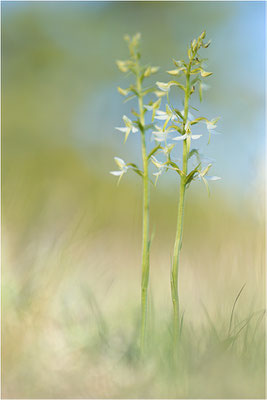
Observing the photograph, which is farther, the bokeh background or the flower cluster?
the flower cluster

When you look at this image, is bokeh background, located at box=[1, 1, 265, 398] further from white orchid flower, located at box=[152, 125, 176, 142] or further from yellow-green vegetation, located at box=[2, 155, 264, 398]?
white orchid flower, located at box=[152, 125, 176, 142]

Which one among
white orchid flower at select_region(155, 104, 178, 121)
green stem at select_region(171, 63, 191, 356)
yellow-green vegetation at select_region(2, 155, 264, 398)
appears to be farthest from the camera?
white orchid flower at select_region(155, 104, 178, 121)

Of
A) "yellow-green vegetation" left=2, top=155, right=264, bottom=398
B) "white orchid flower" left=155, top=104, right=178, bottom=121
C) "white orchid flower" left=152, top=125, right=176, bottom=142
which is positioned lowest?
"yellow-green vegetation" left=2, top=155, right=264, bottom=398

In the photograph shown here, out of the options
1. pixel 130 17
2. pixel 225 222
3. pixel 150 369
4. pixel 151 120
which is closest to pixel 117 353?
pixel 150 369

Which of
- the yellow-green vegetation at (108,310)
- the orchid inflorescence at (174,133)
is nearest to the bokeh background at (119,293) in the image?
the yellow-green vegetation at (108,310)

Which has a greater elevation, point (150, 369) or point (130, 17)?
point (130, 17)

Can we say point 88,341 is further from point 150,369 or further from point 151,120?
point 151,120

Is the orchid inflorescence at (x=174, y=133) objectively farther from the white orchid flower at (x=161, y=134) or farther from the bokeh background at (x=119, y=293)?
the bokeh background at (x=119, y=293)

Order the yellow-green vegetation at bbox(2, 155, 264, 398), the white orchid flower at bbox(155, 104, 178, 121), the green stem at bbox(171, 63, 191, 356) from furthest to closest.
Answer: the white orchid flower at bbox(155, 104, 178, 121)
the green stem at bbox(171, 63, 191, 356)
the yellow-green vegetation at bbox(2, 155, 264, 398)

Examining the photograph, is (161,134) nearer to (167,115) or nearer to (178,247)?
(167,115)

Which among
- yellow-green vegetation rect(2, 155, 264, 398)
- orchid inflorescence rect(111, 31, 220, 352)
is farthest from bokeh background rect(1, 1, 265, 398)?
orchid inflorescence rect(111, 31, 220, 352)

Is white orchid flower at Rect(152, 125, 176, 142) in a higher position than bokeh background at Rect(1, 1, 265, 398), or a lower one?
higher

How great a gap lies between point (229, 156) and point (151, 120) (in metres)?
1.61

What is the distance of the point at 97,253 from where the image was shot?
1.64 metres
